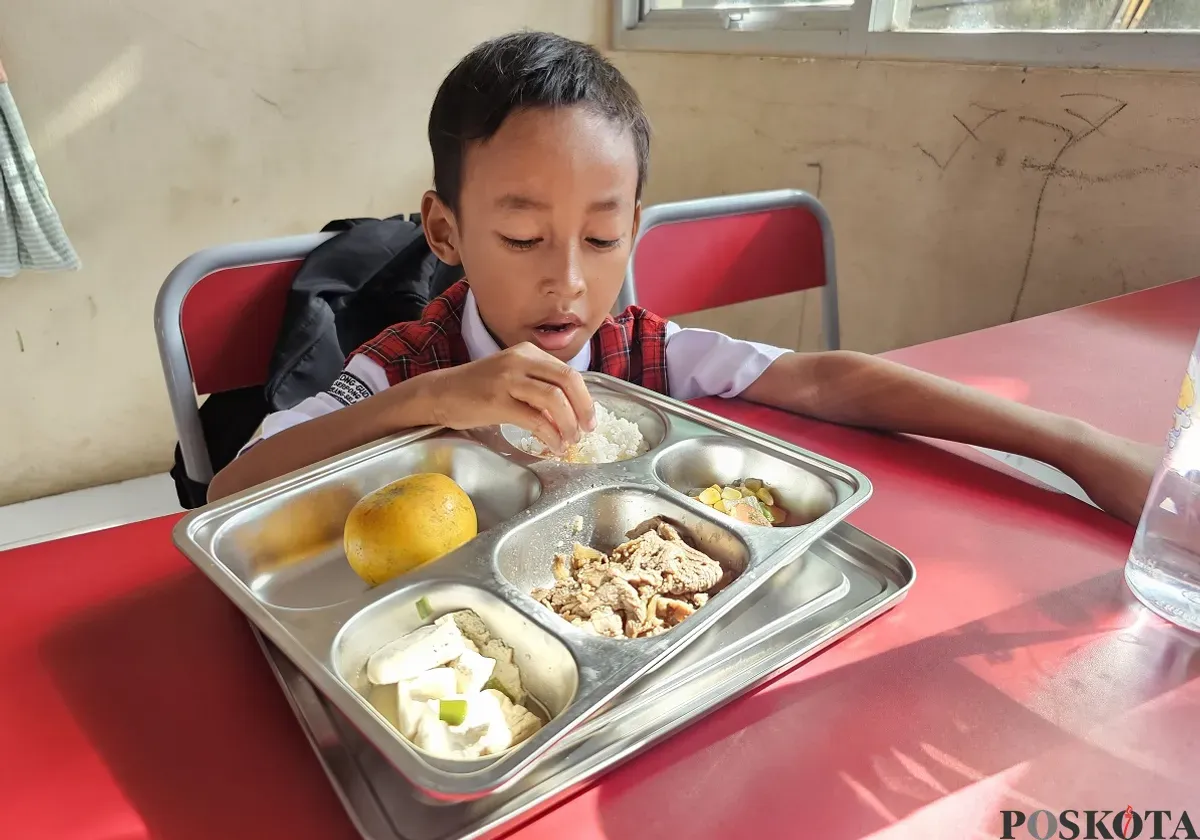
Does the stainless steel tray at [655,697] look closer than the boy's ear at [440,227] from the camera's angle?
Yes

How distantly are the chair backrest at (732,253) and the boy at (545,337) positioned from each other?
442mm

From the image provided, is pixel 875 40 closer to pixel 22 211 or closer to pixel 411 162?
pixel 411 162

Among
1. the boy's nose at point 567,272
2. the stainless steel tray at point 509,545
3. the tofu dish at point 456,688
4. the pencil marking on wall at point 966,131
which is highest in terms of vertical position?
the pencil marking on wall at point 966,131

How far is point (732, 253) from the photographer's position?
1.70 m

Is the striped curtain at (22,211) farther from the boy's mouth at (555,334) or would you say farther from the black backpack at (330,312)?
the boy's mouth at (555,334)

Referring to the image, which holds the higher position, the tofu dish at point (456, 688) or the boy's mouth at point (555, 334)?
the boy's mouth at point (555, 334)

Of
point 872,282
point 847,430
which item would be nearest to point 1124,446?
point 847,430

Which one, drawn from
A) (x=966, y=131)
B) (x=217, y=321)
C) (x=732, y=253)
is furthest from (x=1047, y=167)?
(x=217, y=321)

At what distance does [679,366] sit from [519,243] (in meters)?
0.36

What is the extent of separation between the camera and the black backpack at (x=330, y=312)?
4.05 feet

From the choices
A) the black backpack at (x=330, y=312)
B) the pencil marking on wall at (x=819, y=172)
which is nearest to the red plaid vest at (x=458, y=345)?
the black backpack at (x=330, y=312)

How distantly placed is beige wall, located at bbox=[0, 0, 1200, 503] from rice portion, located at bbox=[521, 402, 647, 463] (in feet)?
4.10

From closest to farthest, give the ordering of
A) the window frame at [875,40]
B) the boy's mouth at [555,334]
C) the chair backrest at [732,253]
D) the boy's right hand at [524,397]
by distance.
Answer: the boy's right hand at [524,397] < the boy's mouth at [555,334] < the window frame at [875,40] < the chair backrest at [732,253]

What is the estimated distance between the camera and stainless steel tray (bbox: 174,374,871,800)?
0.53m
